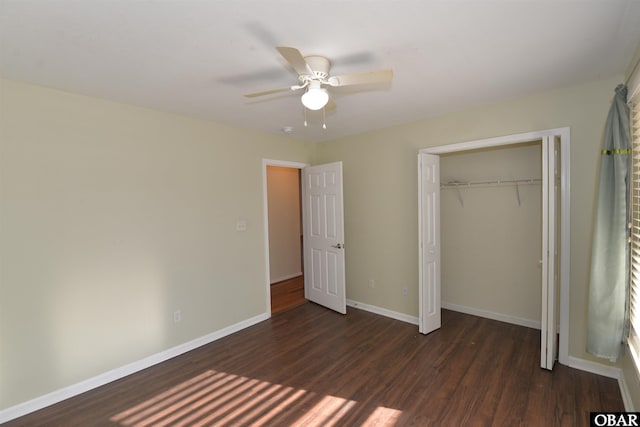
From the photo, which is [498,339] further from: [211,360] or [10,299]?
[10,299]

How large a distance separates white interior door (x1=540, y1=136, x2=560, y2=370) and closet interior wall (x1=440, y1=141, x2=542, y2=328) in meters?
0.88

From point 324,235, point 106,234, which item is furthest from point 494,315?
point 106,234

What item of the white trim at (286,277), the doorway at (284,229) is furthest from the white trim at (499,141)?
the white trim at (286,277)

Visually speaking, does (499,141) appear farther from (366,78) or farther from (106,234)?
(106,234)

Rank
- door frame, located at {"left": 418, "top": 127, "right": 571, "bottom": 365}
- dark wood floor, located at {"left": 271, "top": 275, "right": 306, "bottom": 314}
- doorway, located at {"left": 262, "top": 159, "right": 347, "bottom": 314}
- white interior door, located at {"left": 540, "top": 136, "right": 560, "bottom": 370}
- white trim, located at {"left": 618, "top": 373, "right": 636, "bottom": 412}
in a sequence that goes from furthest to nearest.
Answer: dark wood floor, located at {"left": 271, "top": 275, "right": 306, "bottom": 314}
doorway, located at {"left": 262, "top": 159, "right": 347, "bottom": 314}
door frame, located at {"left": 418, "top": 127, "right": 571, "bottom": 365}
white interior door, located at {"left": 540, "top": 136, "right": 560, "bottom": 370}
white trim, located at {"left": 618, "top": 373, "right": 636, "bottom": 412}

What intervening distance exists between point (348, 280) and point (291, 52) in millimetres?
3427

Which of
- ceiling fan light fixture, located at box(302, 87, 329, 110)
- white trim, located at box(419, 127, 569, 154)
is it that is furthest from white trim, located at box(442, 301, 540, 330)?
ceiling fan light fixture, located at box(302, 87, 329, 110)

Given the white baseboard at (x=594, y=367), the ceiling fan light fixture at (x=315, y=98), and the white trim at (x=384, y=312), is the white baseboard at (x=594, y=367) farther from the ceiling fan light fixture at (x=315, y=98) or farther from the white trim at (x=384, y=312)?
the ceiling fan light fixture at (x=315, y=98)

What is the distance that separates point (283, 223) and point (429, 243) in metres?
3.16

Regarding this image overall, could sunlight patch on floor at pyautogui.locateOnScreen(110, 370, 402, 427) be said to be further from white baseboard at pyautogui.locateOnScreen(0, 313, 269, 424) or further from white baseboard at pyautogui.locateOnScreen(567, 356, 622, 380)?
white baseboard at pyautogui.locateOnScreen(567, 356, 622, 380)

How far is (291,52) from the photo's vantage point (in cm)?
147

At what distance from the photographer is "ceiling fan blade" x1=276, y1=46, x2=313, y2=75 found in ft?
4.71

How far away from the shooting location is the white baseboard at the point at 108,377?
86.4 inches

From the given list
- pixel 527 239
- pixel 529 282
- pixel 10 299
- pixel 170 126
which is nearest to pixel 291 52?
pixel 170 126
